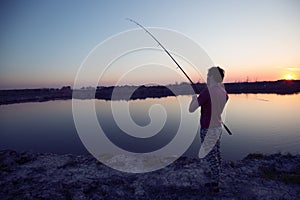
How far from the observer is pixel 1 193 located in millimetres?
5414

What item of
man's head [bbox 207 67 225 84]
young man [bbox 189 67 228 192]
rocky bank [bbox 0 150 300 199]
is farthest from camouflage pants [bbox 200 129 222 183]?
man's head [bbox 207 67 225 84]

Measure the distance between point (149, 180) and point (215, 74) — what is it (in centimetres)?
307

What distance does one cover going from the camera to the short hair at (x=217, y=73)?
461cm

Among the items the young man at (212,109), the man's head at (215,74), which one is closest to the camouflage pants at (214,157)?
the young man at (212,109)

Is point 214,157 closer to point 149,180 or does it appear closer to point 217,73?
point 217,73

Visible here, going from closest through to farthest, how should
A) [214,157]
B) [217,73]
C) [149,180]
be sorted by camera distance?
[217,73] < [214,157] < [149,180]

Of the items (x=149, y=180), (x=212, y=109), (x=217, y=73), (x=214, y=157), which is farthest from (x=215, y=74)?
(x=149, y=180)

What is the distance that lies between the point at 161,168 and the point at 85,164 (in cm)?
228

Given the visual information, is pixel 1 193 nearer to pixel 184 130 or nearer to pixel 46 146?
pixel 46 146

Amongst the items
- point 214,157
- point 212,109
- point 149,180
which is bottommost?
point 149,180

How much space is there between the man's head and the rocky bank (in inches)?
95.1

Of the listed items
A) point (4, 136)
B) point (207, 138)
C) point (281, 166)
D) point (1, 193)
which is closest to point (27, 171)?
point (1, 193)

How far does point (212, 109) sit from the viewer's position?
469 centimetres

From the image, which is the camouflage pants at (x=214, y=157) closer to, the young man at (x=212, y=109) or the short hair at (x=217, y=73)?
the young man at (x=212, y=109)
